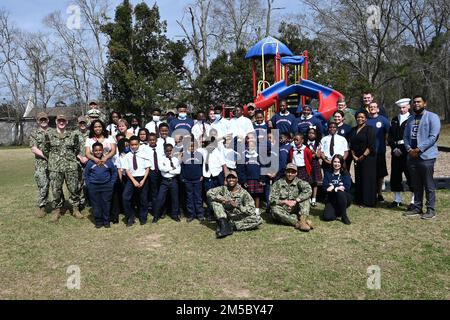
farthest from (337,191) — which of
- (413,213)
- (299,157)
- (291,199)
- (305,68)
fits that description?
(305,68)

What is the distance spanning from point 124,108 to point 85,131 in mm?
19845

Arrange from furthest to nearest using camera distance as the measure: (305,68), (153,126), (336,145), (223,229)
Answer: (305,68) < (153,126) < (336,145) < (223,229)

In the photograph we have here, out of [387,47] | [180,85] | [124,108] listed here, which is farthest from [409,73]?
[124,108]

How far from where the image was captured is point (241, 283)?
417 cm

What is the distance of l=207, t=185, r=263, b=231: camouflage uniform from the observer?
591 centimetres

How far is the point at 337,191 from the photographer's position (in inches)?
248

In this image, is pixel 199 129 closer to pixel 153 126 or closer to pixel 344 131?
pixel 153 126

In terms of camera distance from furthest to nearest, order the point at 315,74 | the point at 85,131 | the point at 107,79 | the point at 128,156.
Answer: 1. the point at 107,79
2. the point at 315,74
3. the point at 85,131
4. the point at 128,156

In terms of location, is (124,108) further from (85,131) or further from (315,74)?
(85,131)

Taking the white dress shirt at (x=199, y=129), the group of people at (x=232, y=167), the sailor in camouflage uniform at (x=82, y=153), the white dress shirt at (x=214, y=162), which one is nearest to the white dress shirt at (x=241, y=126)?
the group of people at (x=232, y=167)

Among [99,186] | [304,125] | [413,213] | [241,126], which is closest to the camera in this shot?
[413,213]

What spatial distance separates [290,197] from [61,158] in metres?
3.87

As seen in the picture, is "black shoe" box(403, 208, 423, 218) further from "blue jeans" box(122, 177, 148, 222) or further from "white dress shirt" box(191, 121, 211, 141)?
"blue jeans" box(122, 177, 148, 222)
